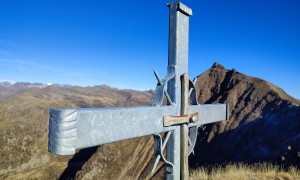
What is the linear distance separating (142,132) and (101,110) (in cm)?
53

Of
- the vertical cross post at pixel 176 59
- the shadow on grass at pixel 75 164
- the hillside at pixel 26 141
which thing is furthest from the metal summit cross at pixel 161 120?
the hillside at pixel 26 141

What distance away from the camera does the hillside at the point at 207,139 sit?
67.2 feet

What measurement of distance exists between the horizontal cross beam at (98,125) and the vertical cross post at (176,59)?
0.18 meters

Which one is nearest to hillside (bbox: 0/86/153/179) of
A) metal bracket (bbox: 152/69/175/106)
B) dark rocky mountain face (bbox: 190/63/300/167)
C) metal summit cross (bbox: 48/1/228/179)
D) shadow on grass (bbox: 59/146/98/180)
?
shadow on grass (bbox: 59/146/98/180)

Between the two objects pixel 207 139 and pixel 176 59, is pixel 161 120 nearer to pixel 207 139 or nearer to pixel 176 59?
pixel 176 59

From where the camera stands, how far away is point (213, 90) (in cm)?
3878

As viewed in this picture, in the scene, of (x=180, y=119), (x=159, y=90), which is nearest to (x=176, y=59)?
(x=159, y=90)

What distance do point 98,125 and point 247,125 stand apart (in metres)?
25.4

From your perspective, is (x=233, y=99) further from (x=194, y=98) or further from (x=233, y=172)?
(x=194, y=98)

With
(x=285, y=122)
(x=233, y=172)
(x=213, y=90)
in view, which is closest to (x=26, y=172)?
(x=213, y=90)

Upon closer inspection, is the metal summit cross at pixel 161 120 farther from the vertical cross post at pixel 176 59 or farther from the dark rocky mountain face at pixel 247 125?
the dark rocky mountain face at pixel 247 125

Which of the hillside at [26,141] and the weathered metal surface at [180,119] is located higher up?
the weathered metal surface at [180,119]

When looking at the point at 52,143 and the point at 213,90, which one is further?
the point at 213,90

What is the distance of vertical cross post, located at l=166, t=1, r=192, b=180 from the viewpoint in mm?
2561
